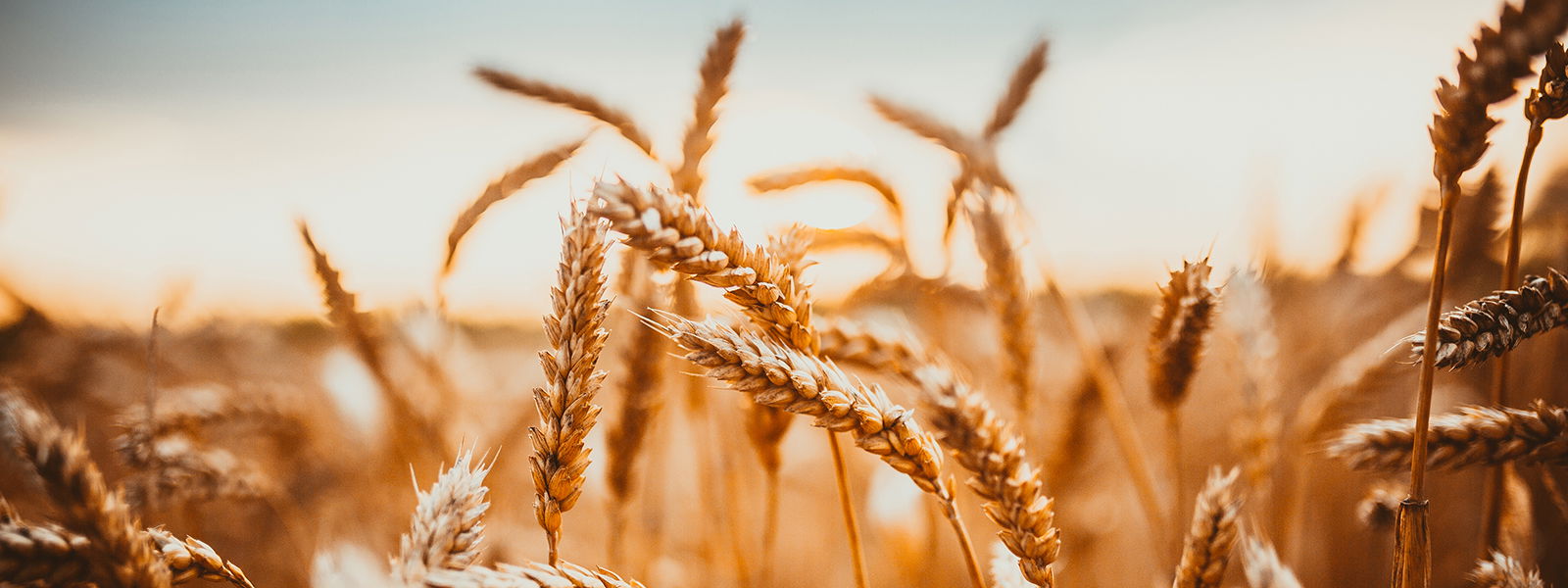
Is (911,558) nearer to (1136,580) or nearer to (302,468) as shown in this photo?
(1136,580)

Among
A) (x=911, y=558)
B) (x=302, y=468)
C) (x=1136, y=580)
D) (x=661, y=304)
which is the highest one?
(x=661, y=304)

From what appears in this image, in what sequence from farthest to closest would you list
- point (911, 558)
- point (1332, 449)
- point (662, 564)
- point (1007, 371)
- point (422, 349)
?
point (662, 564)
point (422, 349)
point (911, 558)
point (1007, 371)
point (1332, 449)

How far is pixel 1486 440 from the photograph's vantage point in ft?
2.27

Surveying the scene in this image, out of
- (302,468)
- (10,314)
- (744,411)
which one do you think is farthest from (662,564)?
(10,314)

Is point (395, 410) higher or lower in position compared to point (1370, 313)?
lower

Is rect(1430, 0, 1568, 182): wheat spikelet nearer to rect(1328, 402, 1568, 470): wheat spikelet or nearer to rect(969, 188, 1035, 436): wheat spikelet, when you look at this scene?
rect(1328, 402, 1568, 470): wheat spikelet

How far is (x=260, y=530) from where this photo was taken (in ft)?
7.17

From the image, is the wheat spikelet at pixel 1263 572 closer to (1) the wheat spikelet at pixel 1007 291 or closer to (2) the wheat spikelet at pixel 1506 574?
(2) the wheat spikelet at pixel 1506 574

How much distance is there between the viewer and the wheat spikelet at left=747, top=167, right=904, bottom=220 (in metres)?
1.55

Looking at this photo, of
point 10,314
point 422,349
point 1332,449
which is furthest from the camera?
point 10,314

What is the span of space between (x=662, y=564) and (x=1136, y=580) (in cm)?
137

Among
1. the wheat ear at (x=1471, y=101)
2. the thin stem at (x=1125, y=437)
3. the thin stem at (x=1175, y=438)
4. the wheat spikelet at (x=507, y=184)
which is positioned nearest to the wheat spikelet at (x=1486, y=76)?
the wheat ear at (x=1471, y=101)

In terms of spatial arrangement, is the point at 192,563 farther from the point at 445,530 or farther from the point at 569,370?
the point at 569,370

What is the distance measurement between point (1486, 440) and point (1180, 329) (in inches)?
11.9
